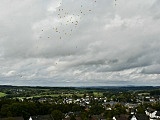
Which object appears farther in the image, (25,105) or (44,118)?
(25,105)

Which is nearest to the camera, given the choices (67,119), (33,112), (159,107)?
(67,119)

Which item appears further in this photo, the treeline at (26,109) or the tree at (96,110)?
the tree at (96,110)

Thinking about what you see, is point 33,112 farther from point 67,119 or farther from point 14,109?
point 67,119

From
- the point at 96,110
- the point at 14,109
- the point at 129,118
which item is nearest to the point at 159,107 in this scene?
the point at 96,110

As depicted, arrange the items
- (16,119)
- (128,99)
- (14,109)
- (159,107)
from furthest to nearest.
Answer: (128,99), (159,107), (14,109), (16,119)

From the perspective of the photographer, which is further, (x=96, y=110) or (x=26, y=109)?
(x=96, y=110)

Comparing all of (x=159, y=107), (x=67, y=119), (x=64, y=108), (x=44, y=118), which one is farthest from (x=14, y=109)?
(x=159, y=107)

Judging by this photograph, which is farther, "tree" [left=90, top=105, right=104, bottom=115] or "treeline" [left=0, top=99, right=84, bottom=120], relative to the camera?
"tree" [left=90, top=105, right=104, bottom=115]

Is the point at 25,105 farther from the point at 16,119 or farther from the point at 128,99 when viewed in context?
the point at 128,99

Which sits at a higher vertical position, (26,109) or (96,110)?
(26,109)
